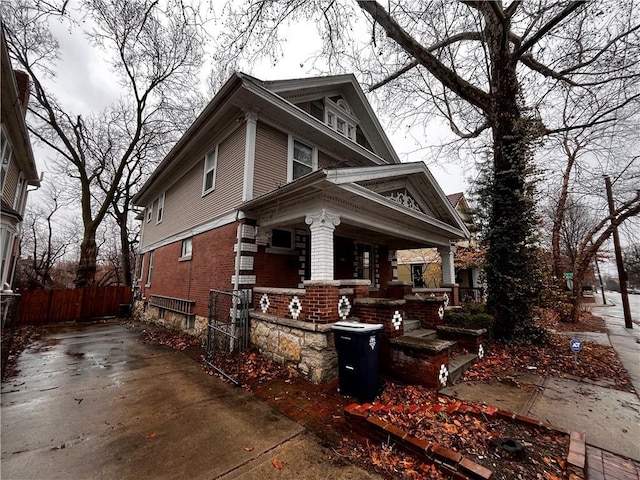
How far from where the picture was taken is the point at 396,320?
479cm

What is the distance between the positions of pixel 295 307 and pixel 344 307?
39.0 inches

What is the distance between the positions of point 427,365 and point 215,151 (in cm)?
826

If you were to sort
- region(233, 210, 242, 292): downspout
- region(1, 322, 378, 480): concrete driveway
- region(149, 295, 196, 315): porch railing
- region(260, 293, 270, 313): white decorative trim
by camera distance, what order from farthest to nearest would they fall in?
region(149, 295, 196, 315): porch railing
region(233, 210, 242, 292): downspout
region(260, 293, 270, 313): white decorative trim
region(1, 322, 378, 480): concrete driveway

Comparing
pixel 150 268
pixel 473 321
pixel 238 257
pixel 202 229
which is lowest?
pixel 473 321

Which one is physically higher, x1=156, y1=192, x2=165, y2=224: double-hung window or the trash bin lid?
x1=156, y1=192, x2=165, y2=224: double-hung window

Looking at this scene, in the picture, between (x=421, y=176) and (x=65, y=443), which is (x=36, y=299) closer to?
(x=65, y=443)

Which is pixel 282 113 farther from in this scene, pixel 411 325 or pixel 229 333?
pixel 411 325

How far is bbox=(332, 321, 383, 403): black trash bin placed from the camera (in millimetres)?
3762

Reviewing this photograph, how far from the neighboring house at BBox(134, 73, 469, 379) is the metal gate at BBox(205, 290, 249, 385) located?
0.91 ft

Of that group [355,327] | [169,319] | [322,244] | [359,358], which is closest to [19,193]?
[169,319]

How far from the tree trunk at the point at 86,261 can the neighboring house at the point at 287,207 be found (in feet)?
22.4

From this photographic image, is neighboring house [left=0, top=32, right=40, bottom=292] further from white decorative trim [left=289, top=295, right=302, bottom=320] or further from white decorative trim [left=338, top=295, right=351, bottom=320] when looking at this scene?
white decorative trim [left=338, top=295, right=351, bottom=320]

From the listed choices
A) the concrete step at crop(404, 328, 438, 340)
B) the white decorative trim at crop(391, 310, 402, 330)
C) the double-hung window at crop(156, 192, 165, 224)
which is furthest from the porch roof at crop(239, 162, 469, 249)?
the double-hung window at crop(156, 192, 165, 224)

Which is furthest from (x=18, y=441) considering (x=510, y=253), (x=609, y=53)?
(x=609, y=53)
